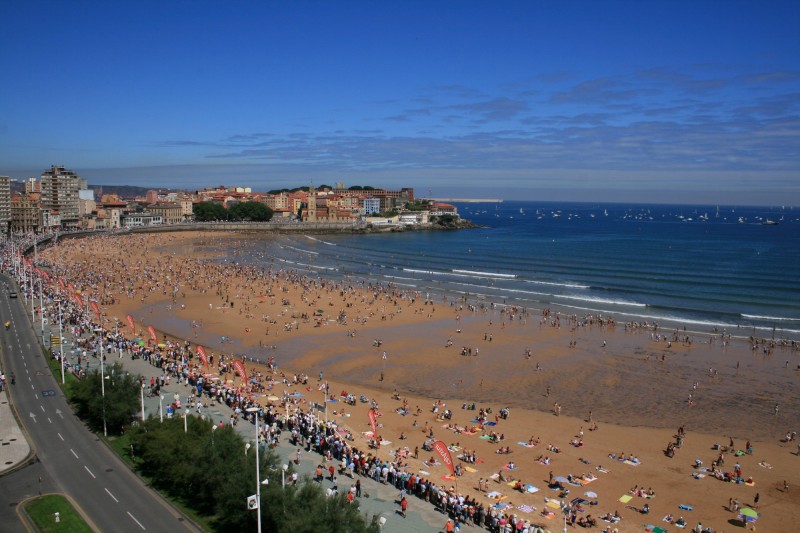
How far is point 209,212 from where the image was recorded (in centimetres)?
13325

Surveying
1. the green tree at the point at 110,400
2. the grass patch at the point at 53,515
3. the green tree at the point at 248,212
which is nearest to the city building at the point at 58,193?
the green tree at the point at 248,212

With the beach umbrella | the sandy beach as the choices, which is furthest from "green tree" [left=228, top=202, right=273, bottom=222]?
the beach umbrella

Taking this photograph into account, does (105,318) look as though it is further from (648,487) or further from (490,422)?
(648,487)

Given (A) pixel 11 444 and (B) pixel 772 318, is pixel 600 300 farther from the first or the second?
(A) pixel 11 444

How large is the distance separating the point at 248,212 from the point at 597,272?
87950 millimetres

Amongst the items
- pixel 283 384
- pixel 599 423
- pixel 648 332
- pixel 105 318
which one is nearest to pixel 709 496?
pixel 599 423

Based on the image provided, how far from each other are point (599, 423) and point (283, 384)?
44.4 feet

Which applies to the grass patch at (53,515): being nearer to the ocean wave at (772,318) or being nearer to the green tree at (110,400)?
the green tree at (110,400)

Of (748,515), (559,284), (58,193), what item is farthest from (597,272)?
(58,193)

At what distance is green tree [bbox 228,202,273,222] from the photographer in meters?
134

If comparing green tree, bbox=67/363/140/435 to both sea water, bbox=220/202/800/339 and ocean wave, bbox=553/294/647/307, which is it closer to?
sea water, bbox=220/202/800/339

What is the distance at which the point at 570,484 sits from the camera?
18.8 meters

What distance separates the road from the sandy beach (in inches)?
299

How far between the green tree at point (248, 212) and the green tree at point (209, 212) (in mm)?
1472
